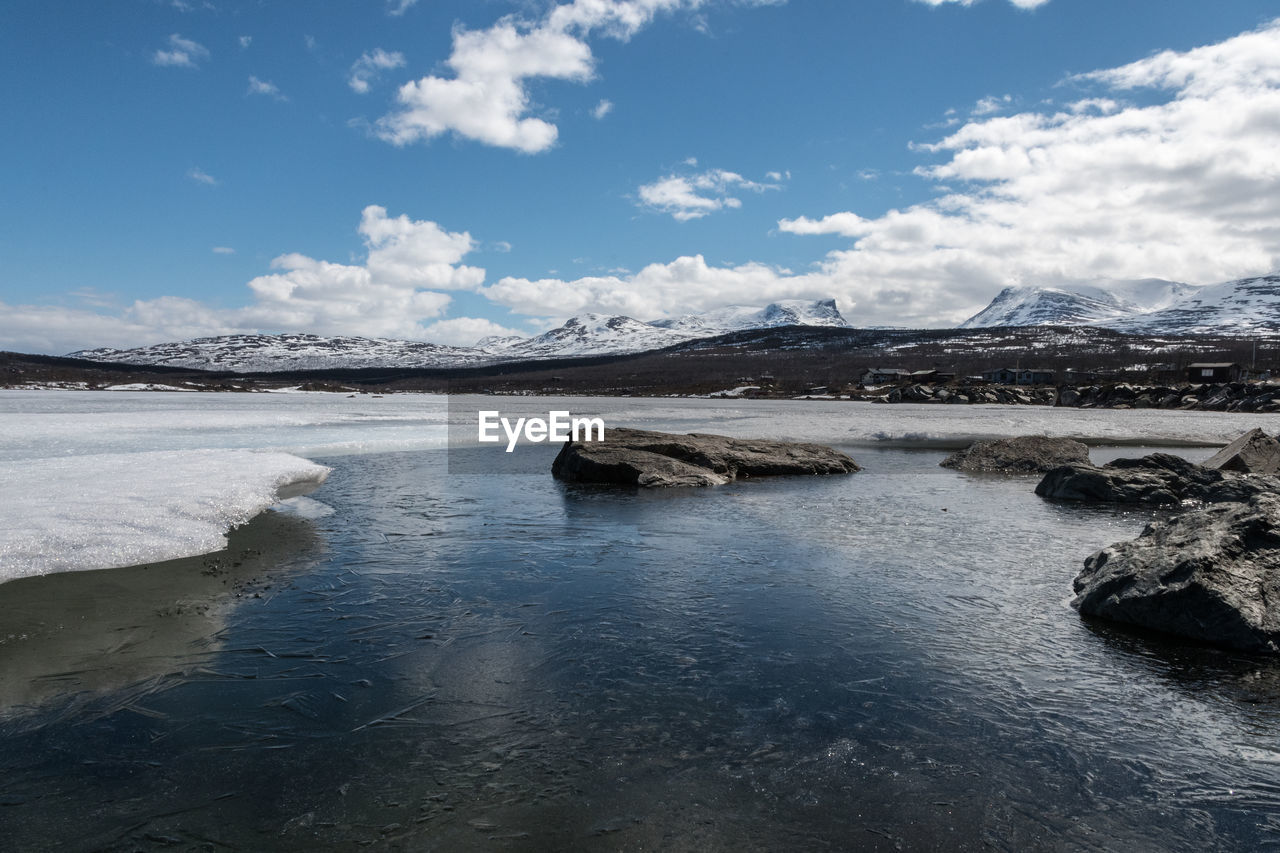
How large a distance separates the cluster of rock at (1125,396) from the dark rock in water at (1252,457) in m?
40.1

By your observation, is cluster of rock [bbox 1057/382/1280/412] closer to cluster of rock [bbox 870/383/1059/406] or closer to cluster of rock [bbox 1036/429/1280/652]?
cluster of rock [bbox 870/383/1059/406]

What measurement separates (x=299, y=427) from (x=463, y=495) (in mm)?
19879

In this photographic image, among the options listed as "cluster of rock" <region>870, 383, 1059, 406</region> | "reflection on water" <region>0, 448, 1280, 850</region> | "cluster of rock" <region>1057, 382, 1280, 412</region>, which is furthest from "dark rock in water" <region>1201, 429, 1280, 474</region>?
"cluster of rock" <region>870, 383, 1059, 406</region>

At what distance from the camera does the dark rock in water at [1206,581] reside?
6645 mm

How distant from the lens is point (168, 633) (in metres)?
6.77

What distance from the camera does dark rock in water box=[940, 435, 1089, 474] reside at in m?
19.2

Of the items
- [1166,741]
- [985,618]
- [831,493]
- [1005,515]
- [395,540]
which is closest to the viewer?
[1166,741]

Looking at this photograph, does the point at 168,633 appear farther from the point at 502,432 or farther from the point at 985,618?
the point at 502,432

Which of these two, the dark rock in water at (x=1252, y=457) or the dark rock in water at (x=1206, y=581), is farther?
the dark rock in water at (x=1252, y=457)

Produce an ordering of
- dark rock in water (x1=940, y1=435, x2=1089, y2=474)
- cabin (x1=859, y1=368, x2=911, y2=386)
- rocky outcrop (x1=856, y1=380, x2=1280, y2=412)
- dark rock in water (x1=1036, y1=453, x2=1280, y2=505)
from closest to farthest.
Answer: dark rock in water (x1=1036, y1=453, x2=1280, y2=505)
dark rock in water (x1=940, y1=435, x2=1089, y2=474)
rocky outcrop (x1=856, y1=380, x2=1280, y2=412)
cabin (x1=859, y1=368, x2=911, y2=386)

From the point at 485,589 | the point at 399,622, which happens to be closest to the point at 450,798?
the point at 399,622

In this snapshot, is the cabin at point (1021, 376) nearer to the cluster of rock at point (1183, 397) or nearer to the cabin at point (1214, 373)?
the cabin at point (1214, 373)

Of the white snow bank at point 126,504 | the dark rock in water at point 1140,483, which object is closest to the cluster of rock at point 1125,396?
the dark rock in water at point 1140,483

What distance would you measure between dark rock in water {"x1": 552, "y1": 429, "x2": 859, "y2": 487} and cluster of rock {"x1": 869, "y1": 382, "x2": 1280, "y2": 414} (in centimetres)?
4497
